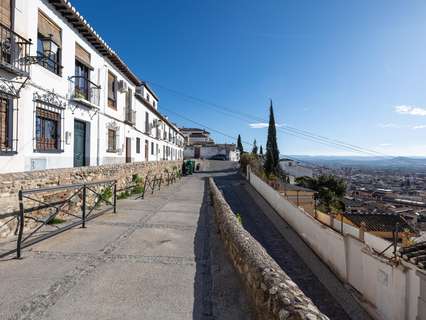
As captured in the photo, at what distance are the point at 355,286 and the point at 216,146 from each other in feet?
200

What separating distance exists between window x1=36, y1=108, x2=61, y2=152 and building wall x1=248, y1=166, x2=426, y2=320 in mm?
9670

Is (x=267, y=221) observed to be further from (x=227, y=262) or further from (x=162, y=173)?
(x=162, y=173)

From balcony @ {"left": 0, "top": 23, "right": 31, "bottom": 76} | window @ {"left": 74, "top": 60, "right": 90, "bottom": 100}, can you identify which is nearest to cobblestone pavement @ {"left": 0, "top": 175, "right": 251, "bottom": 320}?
balcony @ {"left": 0, "top": 23, "right": 31, "bottom": 76}

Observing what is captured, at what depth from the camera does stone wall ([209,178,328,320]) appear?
2730 mm

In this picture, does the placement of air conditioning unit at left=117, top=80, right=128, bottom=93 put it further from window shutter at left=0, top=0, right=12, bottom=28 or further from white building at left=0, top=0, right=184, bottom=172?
window shutter at left=0, top=0, right=12, bottom=28

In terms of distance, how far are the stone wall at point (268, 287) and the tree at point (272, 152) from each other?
26580 millimetres

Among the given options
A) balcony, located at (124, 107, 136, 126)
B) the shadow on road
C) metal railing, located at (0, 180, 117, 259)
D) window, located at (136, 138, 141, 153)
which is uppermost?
balcony, located at (124, 107, 136, 126)

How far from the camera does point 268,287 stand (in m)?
3.33

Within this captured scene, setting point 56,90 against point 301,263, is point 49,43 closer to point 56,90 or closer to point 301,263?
point 56,90

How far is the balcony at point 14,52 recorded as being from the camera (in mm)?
6758

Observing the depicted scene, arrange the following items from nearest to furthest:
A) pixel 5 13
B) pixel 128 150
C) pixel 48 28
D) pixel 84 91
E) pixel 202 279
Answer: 1. pixel 202 279
2. pixel 5 13
3. pixel 48 28
4. pixel 84 91
5. pixel 128 150

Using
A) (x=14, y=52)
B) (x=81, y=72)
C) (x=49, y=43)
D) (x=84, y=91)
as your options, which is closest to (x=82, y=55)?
(x=81, y=72)

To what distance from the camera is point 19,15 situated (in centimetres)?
736

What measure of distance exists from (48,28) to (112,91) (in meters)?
5.85
